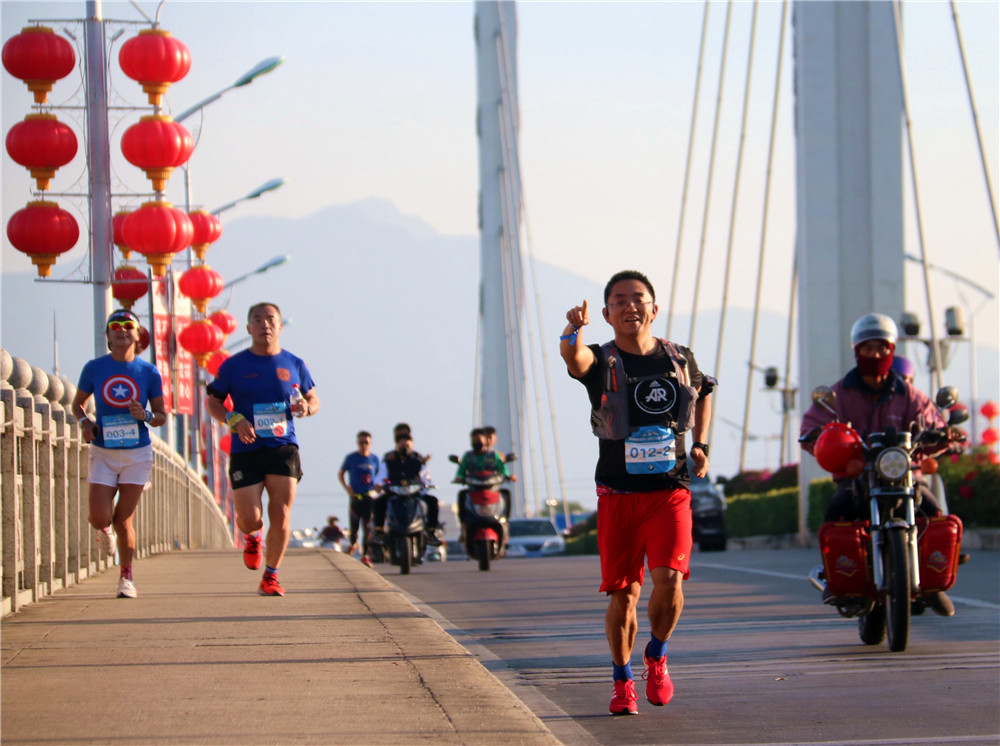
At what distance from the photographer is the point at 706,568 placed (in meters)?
17.0

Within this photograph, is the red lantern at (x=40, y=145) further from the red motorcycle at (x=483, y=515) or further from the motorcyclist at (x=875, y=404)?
the motorcyclist at (x=875, y=404)

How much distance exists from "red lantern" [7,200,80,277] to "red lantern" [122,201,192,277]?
40.0 inches

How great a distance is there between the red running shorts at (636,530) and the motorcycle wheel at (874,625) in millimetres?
2392

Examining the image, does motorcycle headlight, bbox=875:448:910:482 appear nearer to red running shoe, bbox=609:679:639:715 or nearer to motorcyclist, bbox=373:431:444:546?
red running shoe, bbox=609:679:639:715

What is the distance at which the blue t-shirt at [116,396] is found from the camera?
979cm

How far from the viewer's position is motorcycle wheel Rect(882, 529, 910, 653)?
308 inches

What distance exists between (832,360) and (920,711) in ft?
71.1

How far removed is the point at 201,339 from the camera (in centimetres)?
2520

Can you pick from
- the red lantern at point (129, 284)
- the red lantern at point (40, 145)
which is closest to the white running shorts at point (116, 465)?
the red lantern at point (40, 145)

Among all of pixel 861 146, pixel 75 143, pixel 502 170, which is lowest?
pixel 75 143

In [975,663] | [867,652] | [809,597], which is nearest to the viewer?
[975,663]

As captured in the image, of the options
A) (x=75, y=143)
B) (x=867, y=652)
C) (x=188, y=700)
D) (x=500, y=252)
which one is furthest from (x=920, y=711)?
(x=500, y=252)

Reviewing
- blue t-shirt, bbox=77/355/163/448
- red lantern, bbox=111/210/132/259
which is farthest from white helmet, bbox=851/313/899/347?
red lantern, bbox=111/210/132/259

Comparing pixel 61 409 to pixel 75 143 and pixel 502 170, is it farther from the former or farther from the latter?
pixel 502 170
